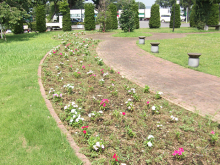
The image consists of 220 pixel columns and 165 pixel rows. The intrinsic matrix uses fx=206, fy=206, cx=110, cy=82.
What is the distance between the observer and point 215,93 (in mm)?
5094

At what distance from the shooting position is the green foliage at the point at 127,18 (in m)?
19.4

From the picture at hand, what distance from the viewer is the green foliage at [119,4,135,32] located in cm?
1938

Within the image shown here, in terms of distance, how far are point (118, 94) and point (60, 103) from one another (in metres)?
1.47

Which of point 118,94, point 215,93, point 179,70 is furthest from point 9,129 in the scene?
point 179,70

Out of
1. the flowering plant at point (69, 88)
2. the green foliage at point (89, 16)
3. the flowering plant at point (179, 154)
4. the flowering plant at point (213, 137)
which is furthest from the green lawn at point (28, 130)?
the green foliage at point (89, 16)

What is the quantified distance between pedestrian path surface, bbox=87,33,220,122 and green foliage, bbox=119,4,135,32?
433 inches

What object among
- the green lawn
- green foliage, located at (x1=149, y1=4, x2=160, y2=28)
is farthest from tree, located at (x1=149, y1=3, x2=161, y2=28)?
the green lawn

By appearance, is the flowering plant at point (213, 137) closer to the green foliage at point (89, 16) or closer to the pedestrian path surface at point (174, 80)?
the pedestrian path surface at point (174, 80)

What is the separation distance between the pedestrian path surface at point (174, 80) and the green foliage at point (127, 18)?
10990 mm

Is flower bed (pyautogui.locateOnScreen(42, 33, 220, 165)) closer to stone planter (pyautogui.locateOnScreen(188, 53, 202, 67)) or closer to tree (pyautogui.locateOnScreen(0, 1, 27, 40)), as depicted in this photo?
stone planter (pyautogui.locateOnScreen(188, 53, 202, 67))

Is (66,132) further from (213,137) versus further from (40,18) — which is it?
(40,18)

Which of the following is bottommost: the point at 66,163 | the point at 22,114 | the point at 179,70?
the point at 66,163

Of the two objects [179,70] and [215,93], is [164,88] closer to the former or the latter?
[215,93]

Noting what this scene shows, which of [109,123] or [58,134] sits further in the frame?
[109,123]
